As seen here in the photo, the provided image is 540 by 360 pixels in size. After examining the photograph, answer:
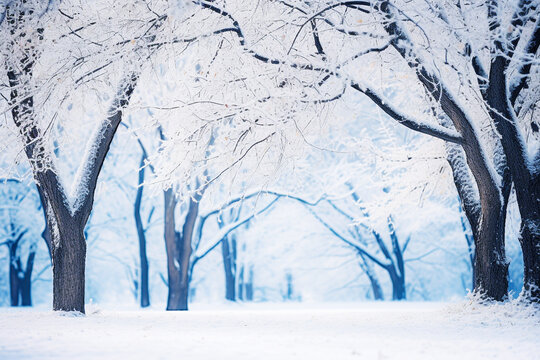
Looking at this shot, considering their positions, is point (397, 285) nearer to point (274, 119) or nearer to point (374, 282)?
point (374, 282)

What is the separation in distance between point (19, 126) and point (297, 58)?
486 centimetres

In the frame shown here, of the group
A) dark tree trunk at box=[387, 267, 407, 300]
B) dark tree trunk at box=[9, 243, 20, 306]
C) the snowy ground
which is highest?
dark tree trunk at box=[9, 243, 20, 306]

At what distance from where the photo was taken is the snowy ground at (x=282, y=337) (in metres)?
5.05

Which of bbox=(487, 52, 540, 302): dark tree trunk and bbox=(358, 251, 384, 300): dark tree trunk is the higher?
bbox=(487, 52, 540, 302): dark tree trunk

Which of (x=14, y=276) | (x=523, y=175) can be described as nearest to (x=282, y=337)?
(x=523, y=175)

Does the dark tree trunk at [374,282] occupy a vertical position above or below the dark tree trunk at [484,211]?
below

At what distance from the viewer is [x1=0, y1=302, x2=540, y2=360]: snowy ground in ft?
16.6

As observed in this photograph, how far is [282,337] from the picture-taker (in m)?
6.33

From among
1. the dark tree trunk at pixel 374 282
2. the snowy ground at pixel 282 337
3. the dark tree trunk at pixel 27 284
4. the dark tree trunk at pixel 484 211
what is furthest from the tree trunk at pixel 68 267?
the dark tree trunk at pixel 374 282

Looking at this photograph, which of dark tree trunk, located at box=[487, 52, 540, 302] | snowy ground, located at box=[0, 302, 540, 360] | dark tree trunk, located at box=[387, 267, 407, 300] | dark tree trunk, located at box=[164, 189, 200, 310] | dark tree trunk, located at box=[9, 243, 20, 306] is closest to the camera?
snowy ground, located at box=[0, 302, 540, 360]

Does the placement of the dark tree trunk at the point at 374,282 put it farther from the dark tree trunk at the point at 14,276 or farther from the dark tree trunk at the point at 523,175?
the dark tree trunk at the point at 523,175

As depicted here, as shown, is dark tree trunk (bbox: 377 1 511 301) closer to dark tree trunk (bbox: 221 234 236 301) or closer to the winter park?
the winter park

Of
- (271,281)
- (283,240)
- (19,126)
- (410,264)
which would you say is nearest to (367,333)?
(19,126)

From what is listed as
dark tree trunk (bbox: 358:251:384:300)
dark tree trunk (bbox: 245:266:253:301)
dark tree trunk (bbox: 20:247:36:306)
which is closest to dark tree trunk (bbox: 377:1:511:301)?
dark tree trunk (bbox: 358:251:384:300)
